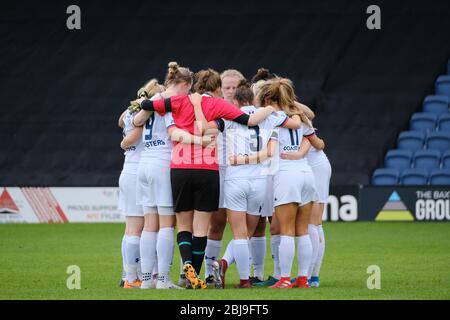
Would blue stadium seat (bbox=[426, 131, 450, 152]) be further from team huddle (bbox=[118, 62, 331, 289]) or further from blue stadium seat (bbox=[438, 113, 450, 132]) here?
team huddle (bbox=[118, 62, 331, 289])

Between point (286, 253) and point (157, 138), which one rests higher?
point (157, 138)

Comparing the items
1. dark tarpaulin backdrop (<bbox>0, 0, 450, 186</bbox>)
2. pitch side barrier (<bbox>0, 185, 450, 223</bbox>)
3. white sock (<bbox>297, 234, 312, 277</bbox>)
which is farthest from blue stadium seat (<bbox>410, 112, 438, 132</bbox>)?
white sock (<bbox>297, 234, 312, 277</bbox>)

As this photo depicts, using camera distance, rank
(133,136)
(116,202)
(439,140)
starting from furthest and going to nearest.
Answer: (439,140) → (116,202) → (133,136)

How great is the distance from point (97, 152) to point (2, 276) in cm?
1114

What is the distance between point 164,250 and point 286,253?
1160 mm

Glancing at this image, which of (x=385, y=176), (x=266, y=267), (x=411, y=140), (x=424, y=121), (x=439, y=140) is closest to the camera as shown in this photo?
(x=266, y=267)

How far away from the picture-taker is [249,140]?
977cm

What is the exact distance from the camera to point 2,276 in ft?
37.3

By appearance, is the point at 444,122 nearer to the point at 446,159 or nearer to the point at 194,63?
the point at 446,159

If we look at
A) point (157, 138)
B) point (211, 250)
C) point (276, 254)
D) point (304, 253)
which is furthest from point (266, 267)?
point (157, 138)

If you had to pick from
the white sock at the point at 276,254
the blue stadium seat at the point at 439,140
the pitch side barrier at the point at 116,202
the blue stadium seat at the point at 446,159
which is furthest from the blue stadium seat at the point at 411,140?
the white sock at the point at 276,254

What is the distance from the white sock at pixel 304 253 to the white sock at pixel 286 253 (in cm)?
11

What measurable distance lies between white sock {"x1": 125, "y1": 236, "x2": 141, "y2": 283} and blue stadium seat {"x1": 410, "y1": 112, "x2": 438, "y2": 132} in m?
13.3

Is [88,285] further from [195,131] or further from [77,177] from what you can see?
[77,177]
